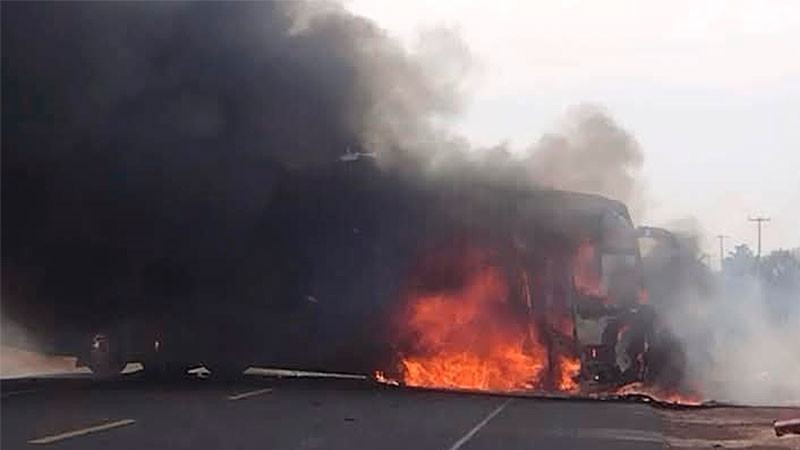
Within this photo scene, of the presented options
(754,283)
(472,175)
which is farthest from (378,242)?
(754,283)

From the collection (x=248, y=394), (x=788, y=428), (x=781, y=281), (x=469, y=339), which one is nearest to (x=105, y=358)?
(x=248, y=394)

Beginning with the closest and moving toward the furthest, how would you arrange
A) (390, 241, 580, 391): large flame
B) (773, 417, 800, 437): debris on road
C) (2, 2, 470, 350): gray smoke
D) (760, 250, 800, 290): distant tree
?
(2, 2, 470, 350): gray smoke < (773, 417, 800, 437): debris on road < (390, 241, 580, 391): large flame < (760, 250, 800, 290): distant tree

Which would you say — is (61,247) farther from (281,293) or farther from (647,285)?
(647,285)

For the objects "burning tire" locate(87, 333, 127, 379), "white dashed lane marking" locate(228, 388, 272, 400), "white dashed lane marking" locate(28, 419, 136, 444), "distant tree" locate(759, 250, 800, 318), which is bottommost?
"white dashed lane marking" locate(228, 388, 272, 400)

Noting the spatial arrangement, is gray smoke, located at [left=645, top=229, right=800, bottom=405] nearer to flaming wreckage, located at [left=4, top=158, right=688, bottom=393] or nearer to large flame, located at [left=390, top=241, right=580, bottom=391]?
flaming wreckage, located at [left=4, top=158, right=688, bottom=393]

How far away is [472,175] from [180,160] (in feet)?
20.5

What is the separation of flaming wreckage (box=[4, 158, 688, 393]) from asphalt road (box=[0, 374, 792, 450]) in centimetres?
63

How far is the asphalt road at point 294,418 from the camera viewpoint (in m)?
12.6

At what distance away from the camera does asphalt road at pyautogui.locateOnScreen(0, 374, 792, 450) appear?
12555 millimetres

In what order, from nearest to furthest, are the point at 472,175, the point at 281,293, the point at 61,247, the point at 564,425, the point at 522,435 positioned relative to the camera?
the point at 61,247 < the point at 522,435 < the point at 564,425 < the point at 281,293 < the point at 472,175

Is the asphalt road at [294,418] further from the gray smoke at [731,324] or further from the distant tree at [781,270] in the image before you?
the distant tree at [781,270]

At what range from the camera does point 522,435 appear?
44.9ft

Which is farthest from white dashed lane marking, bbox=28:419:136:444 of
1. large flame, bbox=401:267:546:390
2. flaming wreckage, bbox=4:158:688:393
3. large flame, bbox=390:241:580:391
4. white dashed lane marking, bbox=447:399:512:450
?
large flame, bbox=401:267:546:390

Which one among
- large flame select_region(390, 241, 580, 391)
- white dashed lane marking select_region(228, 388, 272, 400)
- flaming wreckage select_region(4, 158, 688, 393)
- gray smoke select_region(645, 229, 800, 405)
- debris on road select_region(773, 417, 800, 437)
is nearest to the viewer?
debris on road select_region(773, 417, 800, 437)
